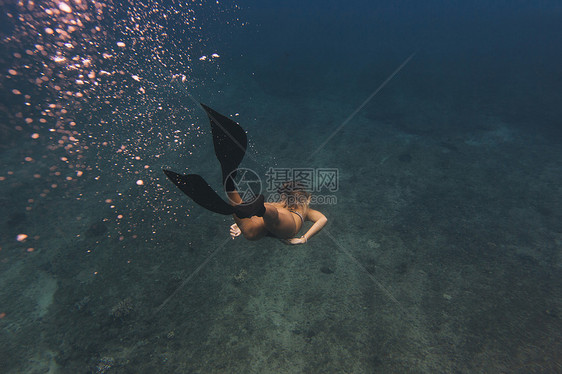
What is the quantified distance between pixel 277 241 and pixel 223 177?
3821 millimetres

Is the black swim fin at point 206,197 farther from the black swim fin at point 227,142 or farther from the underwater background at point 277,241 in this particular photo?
the underwater background at point 277,241

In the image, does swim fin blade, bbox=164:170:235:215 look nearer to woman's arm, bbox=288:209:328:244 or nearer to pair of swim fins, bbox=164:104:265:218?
pair of swim fins, bbox=164:104:265:218

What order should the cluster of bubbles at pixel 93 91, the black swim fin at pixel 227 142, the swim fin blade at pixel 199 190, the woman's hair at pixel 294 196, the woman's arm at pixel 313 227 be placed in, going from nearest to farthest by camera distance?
the swim fin blade at pixel 199 190 → the black swim fin at pixel 227 142 → the woman's arm at pixel 313 227 → the woman's hair at pixel 294 196 → the cluster of bubbles at pixel 93 91

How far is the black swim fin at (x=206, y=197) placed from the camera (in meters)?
2.36

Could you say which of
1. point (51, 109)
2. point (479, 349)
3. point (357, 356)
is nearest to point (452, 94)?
point (479, 349)

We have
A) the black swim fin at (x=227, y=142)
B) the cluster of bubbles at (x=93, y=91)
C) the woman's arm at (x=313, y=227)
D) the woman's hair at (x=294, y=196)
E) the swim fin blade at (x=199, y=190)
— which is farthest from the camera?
the cluster of bubbles at (x=93, y=91)

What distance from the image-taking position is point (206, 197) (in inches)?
96.3

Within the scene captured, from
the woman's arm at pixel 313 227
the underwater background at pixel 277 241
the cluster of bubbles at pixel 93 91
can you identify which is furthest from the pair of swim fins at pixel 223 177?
the cluster of bubbles at pixel 93 91

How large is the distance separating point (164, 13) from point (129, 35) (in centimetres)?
560

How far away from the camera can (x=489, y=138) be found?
9273 millimetres

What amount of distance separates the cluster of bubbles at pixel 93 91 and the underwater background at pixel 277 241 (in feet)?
0.40

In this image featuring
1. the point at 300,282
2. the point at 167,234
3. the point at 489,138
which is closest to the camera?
the point at 300,282

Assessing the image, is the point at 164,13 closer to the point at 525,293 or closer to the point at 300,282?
the point at 300,282

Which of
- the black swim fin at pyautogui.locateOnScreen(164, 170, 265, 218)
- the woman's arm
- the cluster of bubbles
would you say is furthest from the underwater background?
the black swim fin at pyautogui.locateOnScreen(164, 170, 265, 218)
